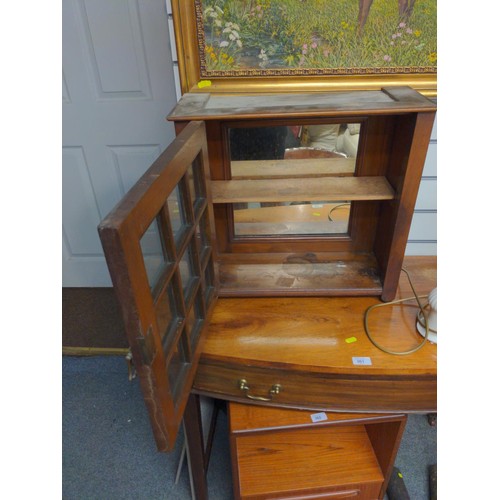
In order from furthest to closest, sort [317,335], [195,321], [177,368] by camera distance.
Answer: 1. [317,335]
2. [195,321]
3. [177,368]

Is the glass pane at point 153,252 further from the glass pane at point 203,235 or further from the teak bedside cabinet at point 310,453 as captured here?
the teak bedside cabinet at point 310,453

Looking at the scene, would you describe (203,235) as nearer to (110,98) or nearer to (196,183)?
(196,183)

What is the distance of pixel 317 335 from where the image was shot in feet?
3.26

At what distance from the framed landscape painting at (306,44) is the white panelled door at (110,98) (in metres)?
0.39

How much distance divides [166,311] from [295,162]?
551 mm

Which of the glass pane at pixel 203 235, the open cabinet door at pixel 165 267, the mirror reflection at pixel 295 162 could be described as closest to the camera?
the open cabinet door at pixel 165 267

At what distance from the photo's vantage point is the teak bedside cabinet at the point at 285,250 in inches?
29.9

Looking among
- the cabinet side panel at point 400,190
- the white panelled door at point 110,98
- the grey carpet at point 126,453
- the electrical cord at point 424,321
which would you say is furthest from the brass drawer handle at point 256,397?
the white panelled door at point 110,98

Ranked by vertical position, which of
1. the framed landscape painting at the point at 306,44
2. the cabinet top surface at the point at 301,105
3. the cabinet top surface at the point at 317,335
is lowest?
the cabinet top surface at the point at 317,335

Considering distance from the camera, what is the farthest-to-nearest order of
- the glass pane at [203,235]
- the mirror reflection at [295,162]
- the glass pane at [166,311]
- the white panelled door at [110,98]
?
the white panelled door at [110,98]
the mirror reflection at [295,162]
the glass pane at [203,235]
the glass pane at [166,311]

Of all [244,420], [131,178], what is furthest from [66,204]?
[244,420]

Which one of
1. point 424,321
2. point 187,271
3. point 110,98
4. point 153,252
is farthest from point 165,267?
point 110,98

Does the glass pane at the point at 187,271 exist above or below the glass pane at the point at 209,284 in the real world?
above
